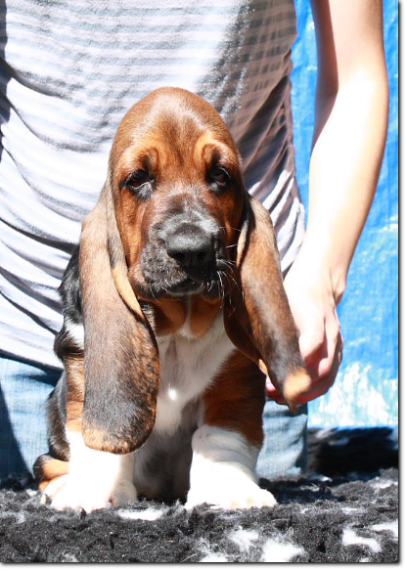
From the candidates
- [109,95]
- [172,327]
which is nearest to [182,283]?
[172,327]

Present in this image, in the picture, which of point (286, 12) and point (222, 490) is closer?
point (222, 490)

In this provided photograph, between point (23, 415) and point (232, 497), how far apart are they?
5.15ft

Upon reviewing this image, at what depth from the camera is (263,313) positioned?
2902mm

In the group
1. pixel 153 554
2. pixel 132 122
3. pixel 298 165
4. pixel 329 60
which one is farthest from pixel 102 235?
pixel 298 165

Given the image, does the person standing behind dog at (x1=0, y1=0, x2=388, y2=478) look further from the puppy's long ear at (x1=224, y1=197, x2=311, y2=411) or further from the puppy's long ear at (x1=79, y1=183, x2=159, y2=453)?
the puppy's long ear at (x1=79, y1=183, x2=159, y2=453)

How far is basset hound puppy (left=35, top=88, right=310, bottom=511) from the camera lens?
9.05ft

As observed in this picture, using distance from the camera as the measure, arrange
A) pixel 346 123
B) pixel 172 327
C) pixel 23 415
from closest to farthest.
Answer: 1. pixel 172 327
2. pixel 346 123
3. pixel 23 415

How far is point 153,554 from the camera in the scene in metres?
2.19

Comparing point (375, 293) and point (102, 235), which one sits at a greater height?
point (375, 293)

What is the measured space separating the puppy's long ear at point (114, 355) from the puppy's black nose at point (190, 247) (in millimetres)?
343

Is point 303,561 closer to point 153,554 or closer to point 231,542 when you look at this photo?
point 231,542

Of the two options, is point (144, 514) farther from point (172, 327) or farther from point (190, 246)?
point (190, 246)

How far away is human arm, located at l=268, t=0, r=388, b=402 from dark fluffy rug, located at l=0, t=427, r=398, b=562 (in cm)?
52

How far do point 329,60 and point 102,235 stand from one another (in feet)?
5.13
